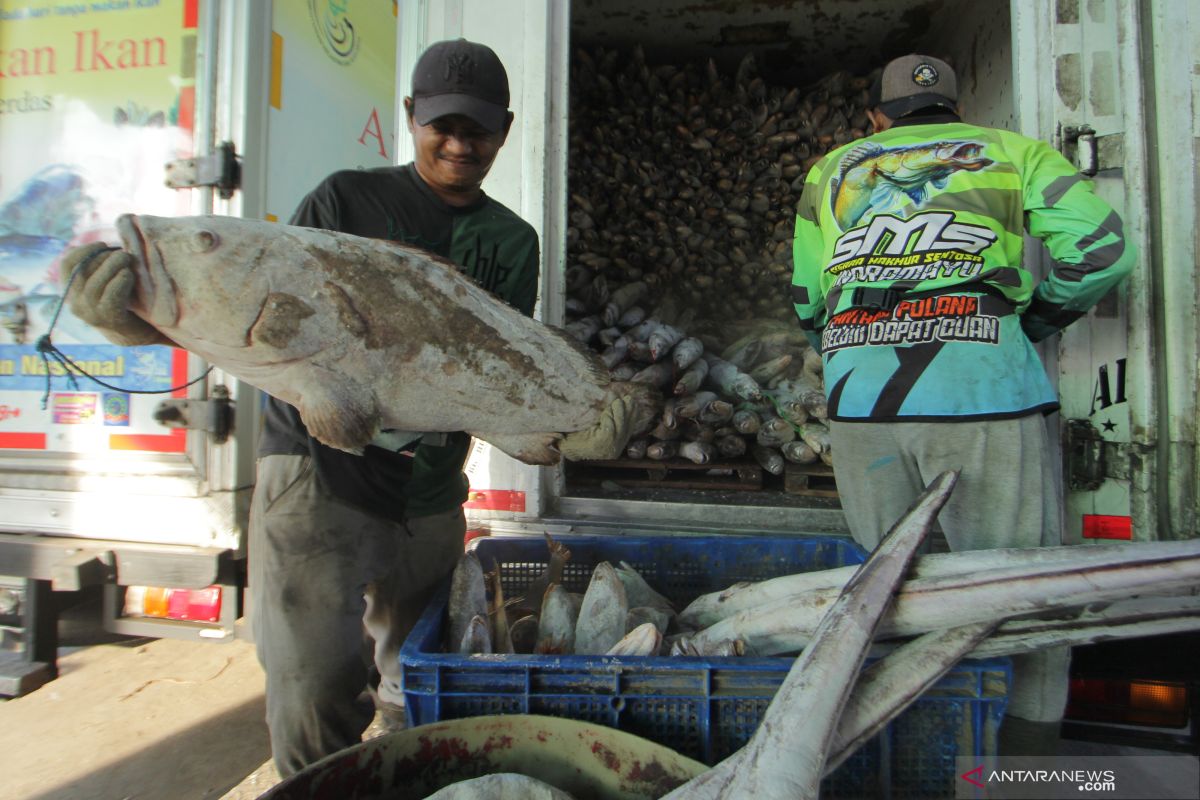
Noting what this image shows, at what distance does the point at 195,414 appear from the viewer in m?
2.60

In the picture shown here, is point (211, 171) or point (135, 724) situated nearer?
point (211, 171)

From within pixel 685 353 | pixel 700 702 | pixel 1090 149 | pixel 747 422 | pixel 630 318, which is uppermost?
pixel 1090 149

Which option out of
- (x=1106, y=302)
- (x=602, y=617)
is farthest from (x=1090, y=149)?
(x=602, y=617)

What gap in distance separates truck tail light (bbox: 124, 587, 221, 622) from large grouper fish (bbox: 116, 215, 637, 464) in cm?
157

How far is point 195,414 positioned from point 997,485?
275 cm

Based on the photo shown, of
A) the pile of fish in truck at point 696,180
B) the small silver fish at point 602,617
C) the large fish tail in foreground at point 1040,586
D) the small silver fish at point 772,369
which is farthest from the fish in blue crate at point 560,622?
the pile of fish in truck at point 696,180

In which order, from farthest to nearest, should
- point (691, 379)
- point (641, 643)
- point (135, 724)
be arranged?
1. point (691, 379)
2. point (135, 724)
3. point (641, 643)

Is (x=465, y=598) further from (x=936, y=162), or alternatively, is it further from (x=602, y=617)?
(x=936, y=162)

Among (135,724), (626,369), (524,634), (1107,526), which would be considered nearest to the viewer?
(524,634)

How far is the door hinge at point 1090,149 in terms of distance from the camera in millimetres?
2219

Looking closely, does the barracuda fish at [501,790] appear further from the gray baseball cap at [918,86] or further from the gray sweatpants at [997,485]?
the gray baseball cap at [918,86]

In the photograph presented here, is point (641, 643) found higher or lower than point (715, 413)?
lower

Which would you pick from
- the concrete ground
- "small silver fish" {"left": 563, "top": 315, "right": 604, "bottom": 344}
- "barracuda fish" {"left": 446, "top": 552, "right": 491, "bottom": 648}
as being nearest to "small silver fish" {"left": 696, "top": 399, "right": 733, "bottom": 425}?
"small silver fish" {"left": 563, "top": 315, "right": 604, "bottom": 344}

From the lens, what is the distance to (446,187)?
2.13 meters
